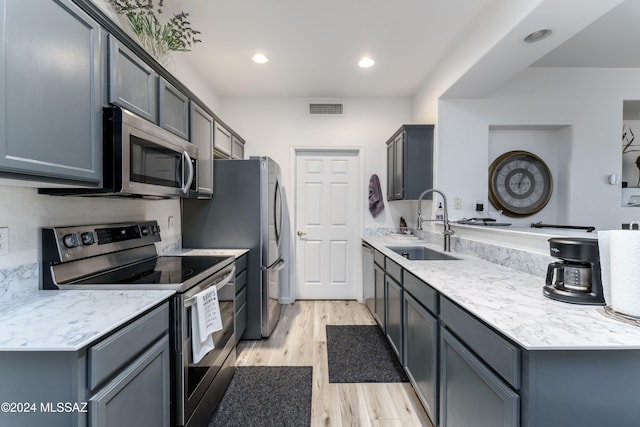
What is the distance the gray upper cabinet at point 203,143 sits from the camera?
7.12 ft

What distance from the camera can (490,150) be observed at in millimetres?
3033

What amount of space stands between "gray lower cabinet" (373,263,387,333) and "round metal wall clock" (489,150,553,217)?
1.49m

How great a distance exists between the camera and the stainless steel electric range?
4.27ft

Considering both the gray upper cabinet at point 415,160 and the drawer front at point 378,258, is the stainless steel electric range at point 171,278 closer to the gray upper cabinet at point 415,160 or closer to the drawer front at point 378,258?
the drawer front at point 378,258

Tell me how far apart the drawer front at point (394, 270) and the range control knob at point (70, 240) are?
6.41 ft

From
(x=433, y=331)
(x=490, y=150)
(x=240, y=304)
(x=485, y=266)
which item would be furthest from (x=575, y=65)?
(x=240, y=304)

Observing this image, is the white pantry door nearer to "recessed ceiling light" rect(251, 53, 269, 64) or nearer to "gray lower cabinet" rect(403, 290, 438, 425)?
"recessed ceiling light" rect(251, 53, 269, 64)

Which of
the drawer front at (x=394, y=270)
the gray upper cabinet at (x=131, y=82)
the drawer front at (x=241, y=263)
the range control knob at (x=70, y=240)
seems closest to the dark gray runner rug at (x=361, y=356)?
the drawer front at (x=394, y=270)

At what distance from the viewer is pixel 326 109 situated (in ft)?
11.9

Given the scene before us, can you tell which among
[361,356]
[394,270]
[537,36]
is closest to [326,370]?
[361,356]

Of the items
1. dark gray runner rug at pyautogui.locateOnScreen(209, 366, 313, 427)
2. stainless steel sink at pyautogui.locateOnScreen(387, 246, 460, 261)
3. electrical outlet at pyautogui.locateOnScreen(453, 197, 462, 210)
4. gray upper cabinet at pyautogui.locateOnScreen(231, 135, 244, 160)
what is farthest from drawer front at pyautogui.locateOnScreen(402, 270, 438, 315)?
gray upper cabinet at pyautogui.locateOnScreen(231, 135, 244, 160)

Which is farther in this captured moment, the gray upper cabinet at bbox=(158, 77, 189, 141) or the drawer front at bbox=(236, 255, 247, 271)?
the drawer front at bbox=(236, 255, 247, 271)

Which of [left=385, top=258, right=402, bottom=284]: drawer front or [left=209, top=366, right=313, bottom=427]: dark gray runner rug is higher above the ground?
[left=385, top=258, right=402, bottom=284]: drawer front

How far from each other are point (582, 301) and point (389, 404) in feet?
4.18
